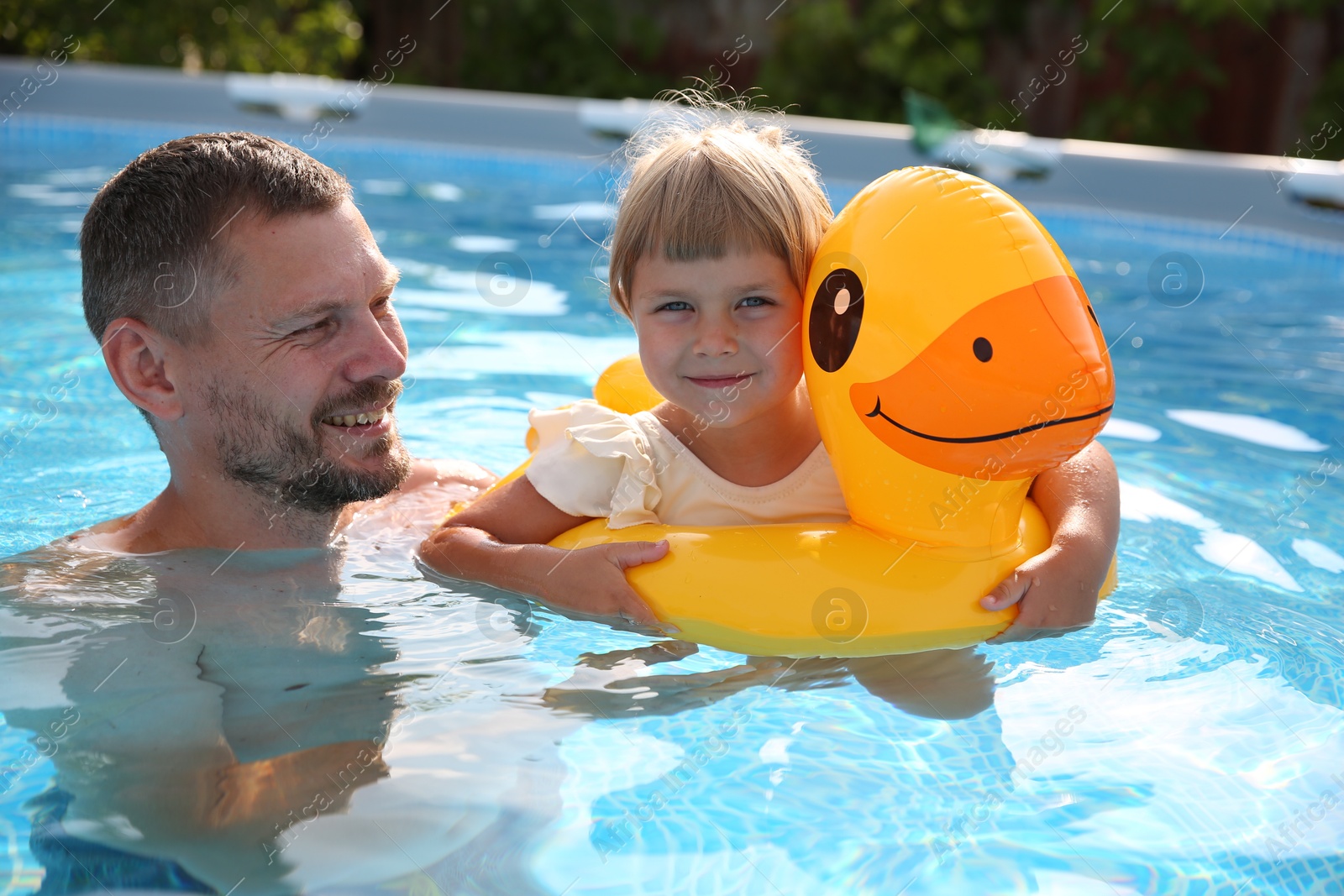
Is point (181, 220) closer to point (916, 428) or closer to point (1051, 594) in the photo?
point (916, 428)

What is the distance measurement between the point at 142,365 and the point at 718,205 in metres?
1.23

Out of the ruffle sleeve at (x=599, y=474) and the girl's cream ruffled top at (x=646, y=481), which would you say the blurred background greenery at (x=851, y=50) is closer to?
the girl's cream ruffled top at (x=646, y=481)

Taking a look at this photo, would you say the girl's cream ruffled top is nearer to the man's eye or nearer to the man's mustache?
the man's mustache

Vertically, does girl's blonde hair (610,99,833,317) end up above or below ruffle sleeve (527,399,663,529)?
above

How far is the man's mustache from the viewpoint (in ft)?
8.59

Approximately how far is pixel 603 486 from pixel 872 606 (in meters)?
0.66

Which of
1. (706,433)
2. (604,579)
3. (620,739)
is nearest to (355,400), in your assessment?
(604,579)

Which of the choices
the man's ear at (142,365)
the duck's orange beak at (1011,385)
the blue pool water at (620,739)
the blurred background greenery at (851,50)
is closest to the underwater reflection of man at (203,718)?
the blue pool water at (620,739)

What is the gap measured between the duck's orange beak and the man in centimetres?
110

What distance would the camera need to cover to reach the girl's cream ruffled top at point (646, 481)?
2738 millimetres

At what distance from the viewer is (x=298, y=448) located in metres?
2.63

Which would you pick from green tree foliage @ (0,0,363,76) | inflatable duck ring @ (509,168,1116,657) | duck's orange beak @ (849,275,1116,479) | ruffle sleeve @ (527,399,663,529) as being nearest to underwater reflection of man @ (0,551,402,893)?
ruffle sleeve @ (527,399,663,529)

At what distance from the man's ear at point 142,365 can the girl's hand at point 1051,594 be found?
1.71 m

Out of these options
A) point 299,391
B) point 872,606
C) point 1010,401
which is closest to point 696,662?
point 872,606
